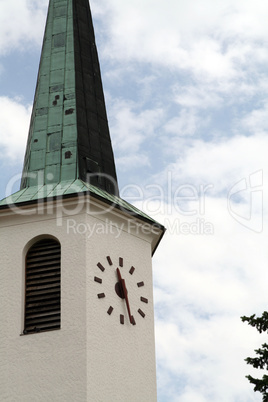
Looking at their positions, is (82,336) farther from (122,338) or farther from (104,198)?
(104,198)

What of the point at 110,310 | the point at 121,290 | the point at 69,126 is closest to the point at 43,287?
the point at 110,310

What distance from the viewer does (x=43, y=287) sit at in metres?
27.5

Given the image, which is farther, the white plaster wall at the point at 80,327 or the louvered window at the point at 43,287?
the louvered window at the point at 43,287

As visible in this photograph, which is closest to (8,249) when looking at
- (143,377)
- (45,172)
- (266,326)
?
(45,172)

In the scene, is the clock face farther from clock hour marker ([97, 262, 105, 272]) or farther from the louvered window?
the louvered window

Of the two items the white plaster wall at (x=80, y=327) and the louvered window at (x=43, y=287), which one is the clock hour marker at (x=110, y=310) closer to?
the white plaster wall at (x=80, y=327)

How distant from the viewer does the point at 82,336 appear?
86.7 ft

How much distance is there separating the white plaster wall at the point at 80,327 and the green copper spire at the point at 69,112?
1.48m

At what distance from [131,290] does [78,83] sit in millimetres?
6341

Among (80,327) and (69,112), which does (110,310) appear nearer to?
(80,327)

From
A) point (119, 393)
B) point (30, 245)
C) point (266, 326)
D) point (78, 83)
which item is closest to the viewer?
point (266, 326)

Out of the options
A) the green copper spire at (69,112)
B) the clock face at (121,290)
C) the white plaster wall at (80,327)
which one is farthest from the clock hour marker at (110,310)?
the green copper spire at (69,112)

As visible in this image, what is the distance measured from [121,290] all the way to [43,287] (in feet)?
6.25

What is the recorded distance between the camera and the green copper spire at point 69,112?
96.6 ft
